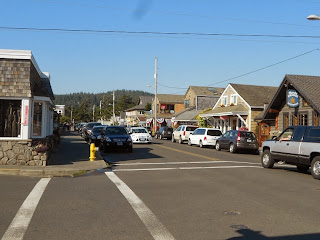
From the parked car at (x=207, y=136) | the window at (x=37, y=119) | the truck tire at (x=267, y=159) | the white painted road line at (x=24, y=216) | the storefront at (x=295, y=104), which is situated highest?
the storefront at (x=295, y=104)

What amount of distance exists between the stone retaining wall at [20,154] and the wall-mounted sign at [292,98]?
19734 millimetres

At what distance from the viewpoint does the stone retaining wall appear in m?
13.7

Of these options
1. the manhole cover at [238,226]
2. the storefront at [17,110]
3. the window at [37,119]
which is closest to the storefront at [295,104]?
the window at [37,119]

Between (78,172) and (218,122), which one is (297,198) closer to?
(78,172)

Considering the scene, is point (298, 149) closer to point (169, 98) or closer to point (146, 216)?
point (146, 216)

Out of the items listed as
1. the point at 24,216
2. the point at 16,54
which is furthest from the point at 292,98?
the point at 24,216

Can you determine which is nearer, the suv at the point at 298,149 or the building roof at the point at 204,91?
the suv at the point at 298,149

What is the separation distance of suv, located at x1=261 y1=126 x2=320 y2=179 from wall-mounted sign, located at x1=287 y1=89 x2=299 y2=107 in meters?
13.0

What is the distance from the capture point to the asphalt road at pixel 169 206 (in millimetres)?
5879

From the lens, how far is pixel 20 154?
13.8 m

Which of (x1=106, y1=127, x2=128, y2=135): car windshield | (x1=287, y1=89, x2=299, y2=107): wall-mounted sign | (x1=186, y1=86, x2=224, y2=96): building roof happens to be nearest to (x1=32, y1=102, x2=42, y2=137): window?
(x1=106, y1=127, x2=128, y2=135): car windshield

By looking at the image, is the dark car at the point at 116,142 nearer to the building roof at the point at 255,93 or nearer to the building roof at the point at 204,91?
the building roof at the point at 255,93

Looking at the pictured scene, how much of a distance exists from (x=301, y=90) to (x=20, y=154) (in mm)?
19841

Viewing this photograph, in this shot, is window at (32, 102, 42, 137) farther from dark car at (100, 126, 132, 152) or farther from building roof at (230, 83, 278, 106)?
building roof at (230, 83, 278, 106)
